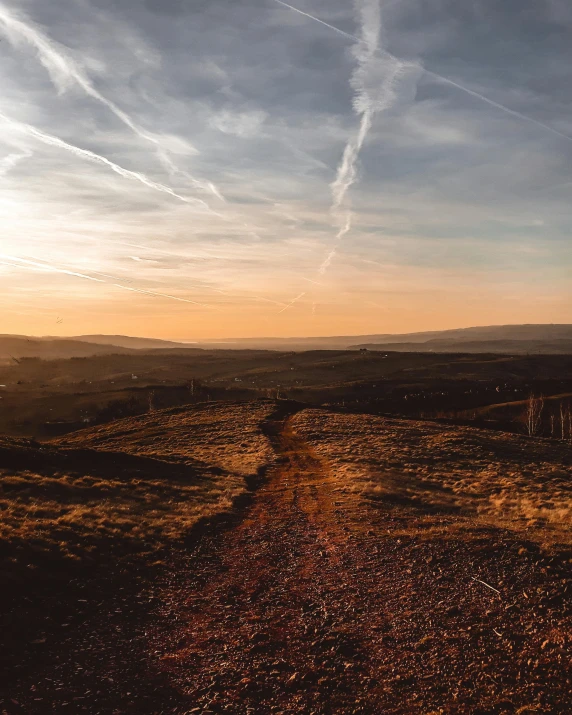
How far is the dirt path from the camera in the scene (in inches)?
292

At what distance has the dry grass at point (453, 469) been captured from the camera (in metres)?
20.1

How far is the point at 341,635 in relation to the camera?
943 centimetres

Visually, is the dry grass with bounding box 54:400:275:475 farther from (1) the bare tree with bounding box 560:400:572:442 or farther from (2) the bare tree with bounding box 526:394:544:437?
(1) the bare tree with bounding box 560:400:572:442

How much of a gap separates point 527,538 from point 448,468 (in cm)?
1811

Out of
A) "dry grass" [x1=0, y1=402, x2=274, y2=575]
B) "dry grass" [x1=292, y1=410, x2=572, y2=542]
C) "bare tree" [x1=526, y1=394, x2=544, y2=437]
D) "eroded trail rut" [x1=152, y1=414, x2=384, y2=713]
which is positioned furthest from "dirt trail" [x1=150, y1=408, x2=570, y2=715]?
"bare tree" [x1=526, y1=394, x2=544, y2=437]

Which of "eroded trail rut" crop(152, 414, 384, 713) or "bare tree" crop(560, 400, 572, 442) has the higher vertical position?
"eroded trail rut" crop(152, 414, 384, 713)

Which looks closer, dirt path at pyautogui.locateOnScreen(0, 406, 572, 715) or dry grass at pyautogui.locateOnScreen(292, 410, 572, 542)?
dirt path at pyautogui.locateOnScreen(0, 406, 572, 715)

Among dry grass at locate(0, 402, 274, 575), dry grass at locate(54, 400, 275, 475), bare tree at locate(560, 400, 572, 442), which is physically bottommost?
bare tree at locate(560, 400, 572, 442)

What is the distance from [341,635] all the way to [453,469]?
80.3ft

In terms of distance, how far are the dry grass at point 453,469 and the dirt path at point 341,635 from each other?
15.6ft

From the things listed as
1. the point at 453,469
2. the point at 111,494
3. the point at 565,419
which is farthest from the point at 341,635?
the point at 565,419

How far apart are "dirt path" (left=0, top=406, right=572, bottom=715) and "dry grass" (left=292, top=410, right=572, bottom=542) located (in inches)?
187

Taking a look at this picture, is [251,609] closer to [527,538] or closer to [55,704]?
[55,704]

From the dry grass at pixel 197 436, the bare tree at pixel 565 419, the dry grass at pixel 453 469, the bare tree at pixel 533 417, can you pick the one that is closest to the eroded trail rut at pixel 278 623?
the dry grass at pixel 453 469
